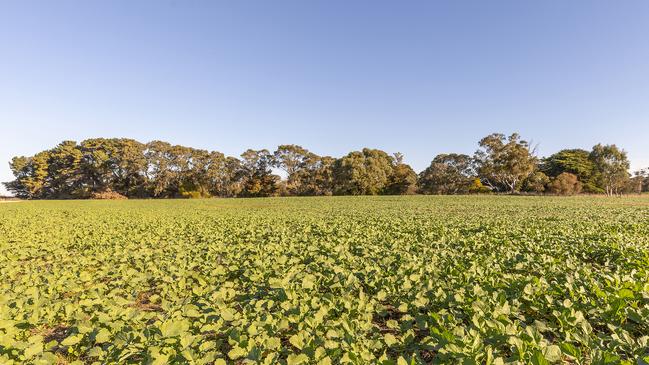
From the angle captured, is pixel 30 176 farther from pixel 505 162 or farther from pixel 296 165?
pixel 505 162

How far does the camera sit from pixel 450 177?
6950 cm

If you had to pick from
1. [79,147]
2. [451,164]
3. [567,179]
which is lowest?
[567,179]

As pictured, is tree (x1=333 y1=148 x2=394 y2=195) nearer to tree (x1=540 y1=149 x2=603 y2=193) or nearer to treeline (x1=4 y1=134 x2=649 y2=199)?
treeline (x1=4 y1=134 x2=649 y2=199)

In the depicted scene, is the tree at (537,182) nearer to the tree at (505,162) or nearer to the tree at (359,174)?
the tree at (505,162)

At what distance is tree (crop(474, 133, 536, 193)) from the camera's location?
58.6 m

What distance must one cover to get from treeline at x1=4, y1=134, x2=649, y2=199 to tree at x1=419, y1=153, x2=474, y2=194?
0.22m

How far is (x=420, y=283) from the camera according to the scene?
5133mm

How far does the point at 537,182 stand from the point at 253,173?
202ft

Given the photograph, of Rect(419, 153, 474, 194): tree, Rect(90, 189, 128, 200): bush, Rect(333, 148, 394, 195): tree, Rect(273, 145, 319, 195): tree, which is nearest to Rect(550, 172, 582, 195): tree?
Rect(419, 153, 474, 194): tree

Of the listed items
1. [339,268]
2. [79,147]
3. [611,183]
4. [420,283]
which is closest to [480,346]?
[420,283]

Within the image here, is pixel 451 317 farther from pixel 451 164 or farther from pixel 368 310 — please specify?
pixel 451 164

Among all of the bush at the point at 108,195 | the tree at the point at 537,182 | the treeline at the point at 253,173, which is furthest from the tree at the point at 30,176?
the tree at the point at 537,182

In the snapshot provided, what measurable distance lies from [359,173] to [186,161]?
133ft

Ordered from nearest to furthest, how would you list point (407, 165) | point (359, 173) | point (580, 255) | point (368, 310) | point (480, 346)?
point (480, 346) < point (368, 310) < point (580, 255) < point (359, 173) < point (407, 165)
